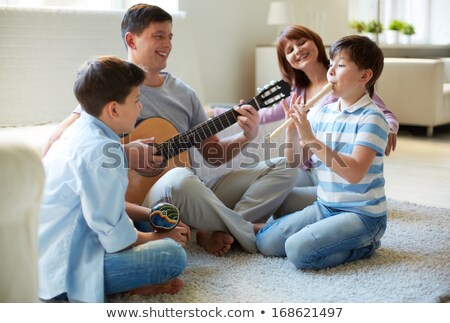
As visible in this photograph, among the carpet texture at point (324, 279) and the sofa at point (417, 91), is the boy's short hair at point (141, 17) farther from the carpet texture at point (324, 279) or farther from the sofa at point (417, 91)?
the sofa at point (417, 91)

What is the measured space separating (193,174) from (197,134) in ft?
0.53

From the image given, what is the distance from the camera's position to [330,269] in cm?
188

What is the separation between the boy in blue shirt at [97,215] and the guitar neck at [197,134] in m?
0.38

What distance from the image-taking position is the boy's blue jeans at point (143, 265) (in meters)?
1.63

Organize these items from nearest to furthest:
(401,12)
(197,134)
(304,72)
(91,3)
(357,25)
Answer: (197,134)
(304,72)
(91,3)
(357,25)
(401,12)

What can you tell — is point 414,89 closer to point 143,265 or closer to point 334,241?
point 334,241

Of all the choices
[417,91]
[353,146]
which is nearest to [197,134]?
[353,146]

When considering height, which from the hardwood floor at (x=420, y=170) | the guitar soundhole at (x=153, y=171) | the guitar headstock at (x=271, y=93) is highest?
the guitar headstock at (x=271, y=93)

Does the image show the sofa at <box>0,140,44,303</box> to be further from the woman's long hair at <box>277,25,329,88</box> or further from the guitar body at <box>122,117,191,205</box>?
the woman's long hair at <box>277,25,329,88</box>

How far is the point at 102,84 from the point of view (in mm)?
1666

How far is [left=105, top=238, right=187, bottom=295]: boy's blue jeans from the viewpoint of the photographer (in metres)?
1.63

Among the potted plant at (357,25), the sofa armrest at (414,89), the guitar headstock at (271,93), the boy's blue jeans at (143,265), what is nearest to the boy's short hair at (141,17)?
the guitar headstock at (271,93)
